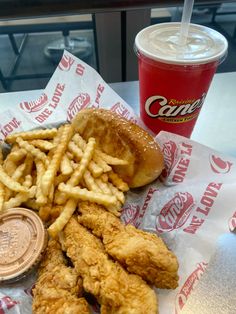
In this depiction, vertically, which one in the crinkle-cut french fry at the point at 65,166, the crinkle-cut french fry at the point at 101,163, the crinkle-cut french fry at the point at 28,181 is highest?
the crinkle-cut french fry at the point at 65,166

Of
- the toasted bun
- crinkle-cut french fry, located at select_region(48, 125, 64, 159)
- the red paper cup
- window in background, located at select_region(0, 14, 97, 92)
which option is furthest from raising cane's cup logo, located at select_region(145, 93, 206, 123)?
window in background, located at select_region(0, 14, 97, 92)

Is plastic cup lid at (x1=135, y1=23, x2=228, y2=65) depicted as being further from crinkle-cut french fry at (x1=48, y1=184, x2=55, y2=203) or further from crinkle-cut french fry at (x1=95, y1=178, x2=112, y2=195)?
crinkle-cut french fry at (x1=48, y1=184, x2=55, y2=203)

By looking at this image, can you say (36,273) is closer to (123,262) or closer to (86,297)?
(86,297)

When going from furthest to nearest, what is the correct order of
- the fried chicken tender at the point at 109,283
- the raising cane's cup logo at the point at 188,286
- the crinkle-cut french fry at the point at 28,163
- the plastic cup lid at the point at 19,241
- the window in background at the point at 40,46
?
1. the window in background at the point at 40,46
2. the crinkle-cut french fry at the point at 28,163
3. the plastic cup lid at the point at 19,241
4. the raising cane's cup logo at the point at 188,286
5. the fried chicken tender at the point at 109,283

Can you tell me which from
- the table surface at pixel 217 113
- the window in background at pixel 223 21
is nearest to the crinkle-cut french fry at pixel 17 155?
the table surface at pixel 217 113

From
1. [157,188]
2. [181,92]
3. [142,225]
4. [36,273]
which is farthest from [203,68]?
[36,273]

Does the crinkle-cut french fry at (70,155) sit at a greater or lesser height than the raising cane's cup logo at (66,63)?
lesser

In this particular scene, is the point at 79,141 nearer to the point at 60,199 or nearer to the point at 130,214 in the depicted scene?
the point at 60,199

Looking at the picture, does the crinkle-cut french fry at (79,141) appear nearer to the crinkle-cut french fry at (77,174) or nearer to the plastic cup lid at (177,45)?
the crinkle-cut french fry at (77,174)
